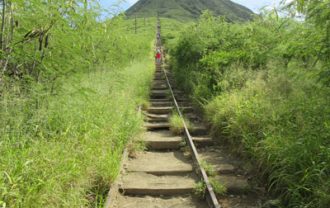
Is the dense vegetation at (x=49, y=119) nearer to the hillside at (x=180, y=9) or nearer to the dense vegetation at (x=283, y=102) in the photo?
the dense vegetation at (x=283, y=102)

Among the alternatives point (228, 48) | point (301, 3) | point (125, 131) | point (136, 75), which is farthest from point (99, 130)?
point (136, 75)

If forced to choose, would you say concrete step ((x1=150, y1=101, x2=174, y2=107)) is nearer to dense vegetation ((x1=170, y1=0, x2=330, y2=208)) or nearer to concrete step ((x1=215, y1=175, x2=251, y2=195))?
dense vegetation ((x1=170, y1=0, x2=330, y2=208))

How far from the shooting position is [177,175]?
6.73m

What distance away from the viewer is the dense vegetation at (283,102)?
4988 mm

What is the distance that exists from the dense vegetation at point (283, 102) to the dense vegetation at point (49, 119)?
2.56 m

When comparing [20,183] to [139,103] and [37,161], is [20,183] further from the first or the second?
[139,103]

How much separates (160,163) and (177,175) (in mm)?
715

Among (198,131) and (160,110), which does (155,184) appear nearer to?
(198,131)

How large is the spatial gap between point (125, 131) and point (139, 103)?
14.1ft

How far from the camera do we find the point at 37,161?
470 centimetres

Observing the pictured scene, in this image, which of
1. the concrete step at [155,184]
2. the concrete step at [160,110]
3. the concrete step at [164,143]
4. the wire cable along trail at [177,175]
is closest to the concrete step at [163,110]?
the concrete step at [160,110]

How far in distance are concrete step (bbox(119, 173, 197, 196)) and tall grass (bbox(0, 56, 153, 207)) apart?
1.14 ft

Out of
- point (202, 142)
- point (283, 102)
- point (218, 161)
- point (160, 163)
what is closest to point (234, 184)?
point (218, 161)

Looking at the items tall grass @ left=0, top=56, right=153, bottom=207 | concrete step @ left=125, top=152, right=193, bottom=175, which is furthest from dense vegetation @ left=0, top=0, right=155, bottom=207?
concrete step @ left=125, top=152, right=193, bottom=175
